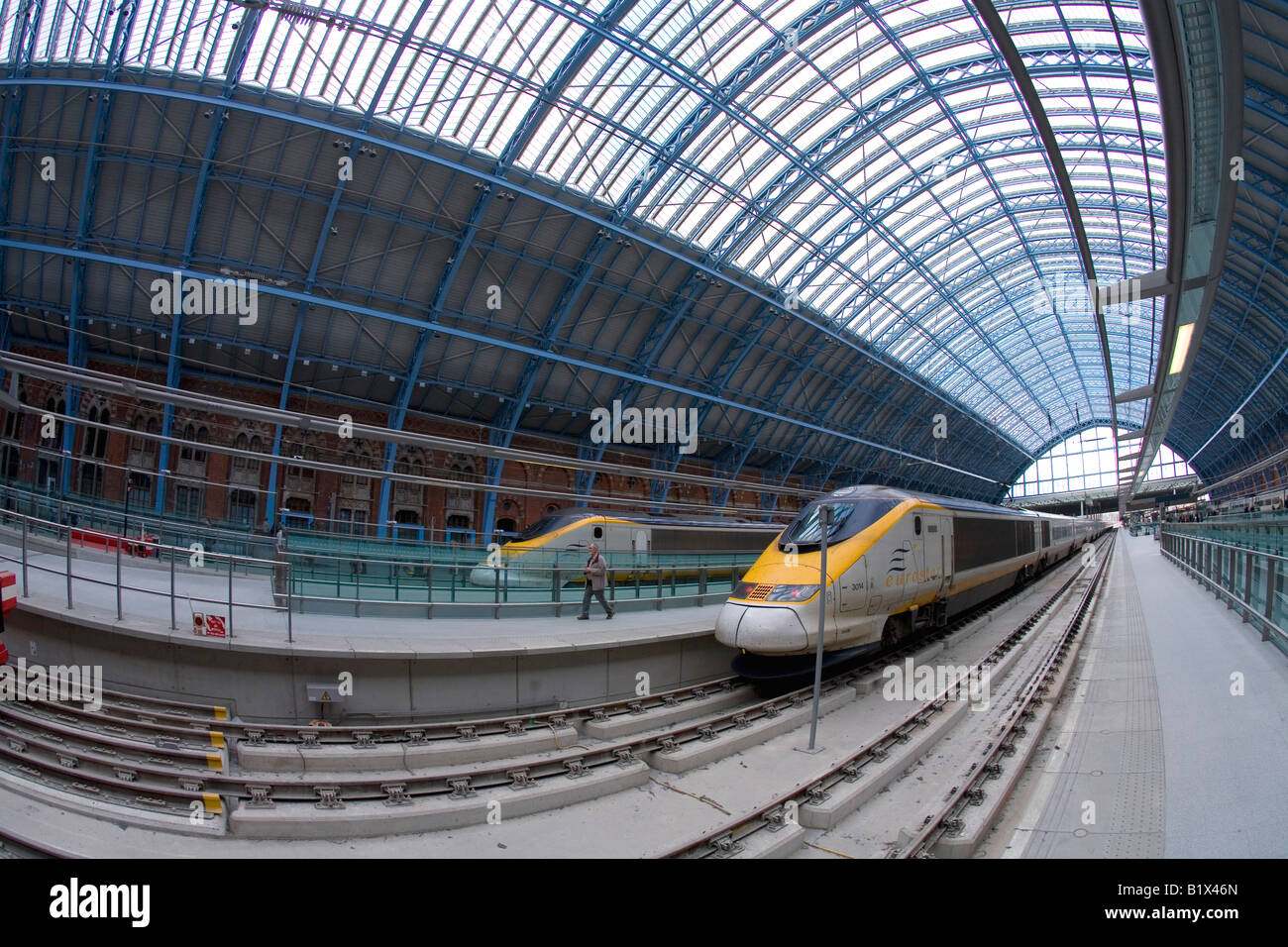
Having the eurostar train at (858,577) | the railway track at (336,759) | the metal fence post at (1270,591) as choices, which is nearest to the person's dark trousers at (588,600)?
the eurostar train at (858,577)

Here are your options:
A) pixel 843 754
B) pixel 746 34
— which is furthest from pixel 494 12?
pixel 843 754

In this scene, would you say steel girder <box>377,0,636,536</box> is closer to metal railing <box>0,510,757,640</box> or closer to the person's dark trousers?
metal railing <box>0,510,757,640</box>

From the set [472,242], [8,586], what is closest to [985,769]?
[8,586]

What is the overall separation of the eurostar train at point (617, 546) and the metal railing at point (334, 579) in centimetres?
5

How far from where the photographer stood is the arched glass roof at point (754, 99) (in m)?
18.4

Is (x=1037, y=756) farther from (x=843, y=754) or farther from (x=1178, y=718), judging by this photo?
(x=843, y=754)

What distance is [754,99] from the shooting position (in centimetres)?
2255

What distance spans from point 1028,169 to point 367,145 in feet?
98.9

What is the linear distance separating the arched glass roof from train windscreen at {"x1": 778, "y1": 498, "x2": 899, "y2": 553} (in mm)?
13721

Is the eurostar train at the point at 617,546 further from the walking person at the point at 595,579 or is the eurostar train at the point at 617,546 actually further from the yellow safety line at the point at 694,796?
the yellow safety line at the point at 694,796

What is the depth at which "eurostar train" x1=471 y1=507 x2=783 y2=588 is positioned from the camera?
1194 cm

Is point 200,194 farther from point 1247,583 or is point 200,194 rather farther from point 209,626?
point 1247,583

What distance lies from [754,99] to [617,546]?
58.5 ft

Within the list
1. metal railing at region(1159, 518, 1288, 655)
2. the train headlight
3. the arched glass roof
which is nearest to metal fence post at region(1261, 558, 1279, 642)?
metal railing at region(1159, 518, 1288, 655)
